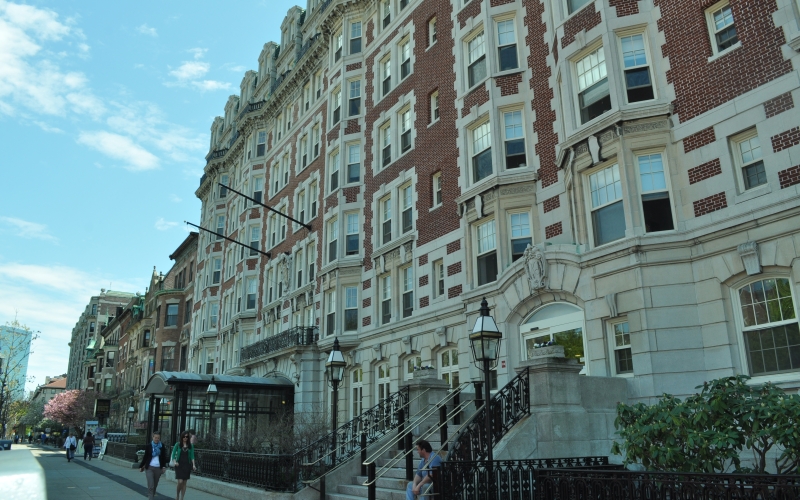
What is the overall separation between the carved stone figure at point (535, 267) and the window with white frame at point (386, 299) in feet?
30.2

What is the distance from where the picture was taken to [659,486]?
8430 mm

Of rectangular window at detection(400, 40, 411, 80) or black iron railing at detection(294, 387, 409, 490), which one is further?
rectangular window at detection(400, 40, 411, 80)

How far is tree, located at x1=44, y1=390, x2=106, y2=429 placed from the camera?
82188mm

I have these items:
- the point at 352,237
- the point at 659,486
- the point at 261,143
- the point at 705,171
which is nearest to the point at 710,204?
the point at 705,171

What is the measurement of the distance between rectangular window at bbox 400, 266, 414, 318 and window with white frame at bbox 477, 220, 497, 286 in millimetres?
4706

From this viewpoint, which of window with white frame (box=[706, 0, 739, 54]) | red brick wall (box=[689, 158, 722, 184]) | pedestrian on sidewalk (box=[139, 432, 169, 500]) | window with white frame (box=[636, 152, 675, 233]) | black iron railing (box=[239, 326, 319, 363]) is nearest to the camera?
red brick wall (box=[689, 158, 722, 184])

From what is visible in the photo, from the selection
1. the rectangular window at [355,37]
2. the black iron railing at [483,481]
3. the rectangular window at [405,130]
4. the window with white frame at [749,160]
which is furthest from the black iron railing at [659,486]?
the rectangular window at [355,37]

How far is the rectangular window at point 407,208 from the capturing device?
2528 centimetres

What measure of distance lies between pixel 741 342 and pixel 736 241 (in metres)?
2.07

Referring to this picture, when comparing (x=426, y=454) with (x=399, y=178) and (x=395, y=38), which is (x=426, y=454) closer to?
(x=399, y=178)

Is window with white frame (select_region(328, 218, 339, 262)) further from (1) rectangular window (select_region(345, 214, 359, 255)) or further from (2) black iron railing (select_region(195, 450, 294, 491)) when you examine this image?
(2) black iron railing (select_region(195, 450, 294, 491))

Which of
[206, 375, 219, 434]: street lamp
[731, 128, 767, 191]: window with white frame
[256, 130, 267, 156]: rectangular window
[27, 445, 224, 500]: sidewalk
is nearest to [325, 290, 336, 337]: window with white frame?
[206, 375, 219, 434]: street lamp

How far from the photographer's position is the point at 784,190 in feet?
41.1

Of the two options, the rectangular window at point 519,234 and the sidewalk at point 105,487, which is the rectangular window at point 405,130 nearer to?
the rectangular window at point 519,234
